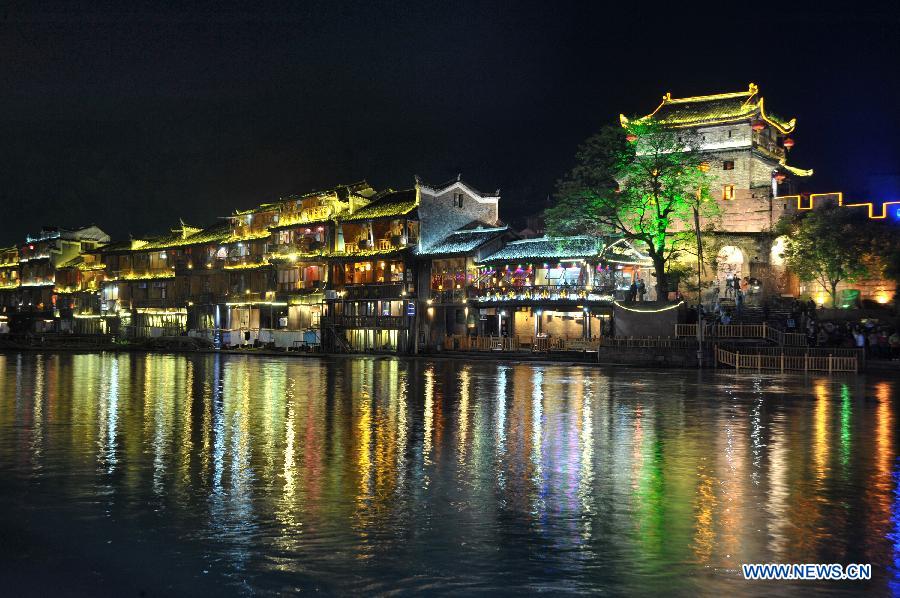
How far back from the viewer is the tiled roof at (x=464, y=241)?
65.5 meters

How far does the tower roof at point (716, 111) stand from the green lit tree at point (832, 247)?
984cm

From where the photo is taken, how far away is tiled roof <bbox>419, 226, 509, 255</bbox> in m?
65.5

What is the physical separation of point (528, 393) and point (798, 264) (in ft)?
123

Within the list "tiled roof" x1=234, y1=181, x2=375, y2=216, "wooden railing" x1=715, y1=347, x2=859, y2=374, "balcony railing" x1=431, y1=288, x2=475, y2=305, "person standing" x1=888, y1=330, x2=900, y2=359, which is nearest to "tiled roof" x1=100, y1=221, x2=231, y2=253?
"tiled roof" x1=234, y1=181, x2=375, y2=216

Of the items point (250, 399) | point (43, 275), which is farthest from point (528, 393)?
point (43, 275)

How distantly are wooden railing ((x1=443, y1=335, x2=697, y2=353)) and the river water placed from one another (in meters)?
22.3

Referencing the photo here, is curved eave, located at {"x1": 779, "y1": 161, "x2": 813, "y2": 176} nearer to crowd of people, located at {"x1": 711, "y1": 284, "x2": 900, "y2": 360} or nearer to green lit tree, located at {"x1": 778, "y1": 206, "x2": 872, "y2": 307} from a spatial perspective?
green lit tree, located at {"x1": 778, "y1": 206, "x2": 872, "y2": 307}

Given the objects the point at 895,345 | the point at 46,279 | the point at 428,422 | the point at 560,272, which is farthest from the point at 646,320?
the point at 46,279

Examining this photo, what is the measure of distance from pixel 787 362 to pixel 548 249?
22334mm

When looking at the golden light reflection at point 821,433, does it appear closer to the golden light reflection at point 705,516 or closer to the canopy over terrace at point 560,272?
the golden light reflection at point 705,516

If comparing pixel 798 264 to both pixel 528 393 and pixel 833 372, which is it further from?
pixel 528 393

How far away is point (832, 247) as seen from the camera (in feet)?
186

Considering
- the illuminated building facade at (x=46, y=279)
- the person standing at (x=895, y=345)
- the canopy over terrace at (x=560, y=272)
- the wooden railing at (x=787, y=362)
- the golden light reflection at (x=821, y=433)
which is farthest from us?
the illuminated building facade at (x=46, y=279)

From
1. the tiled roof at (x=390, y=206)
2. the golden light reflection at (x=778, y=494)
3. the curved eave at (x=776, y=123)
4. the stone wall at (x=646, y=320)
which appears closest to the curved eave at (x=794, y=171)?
the curved eave at (x=776, y=123)
